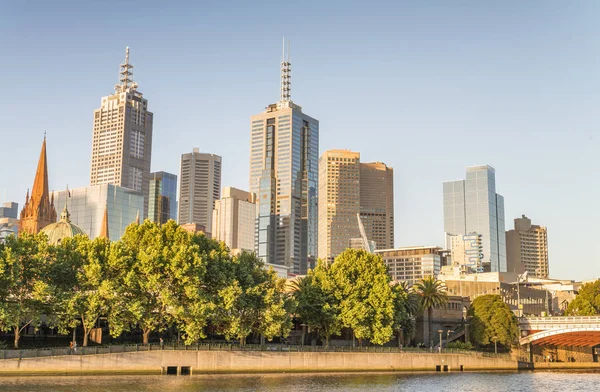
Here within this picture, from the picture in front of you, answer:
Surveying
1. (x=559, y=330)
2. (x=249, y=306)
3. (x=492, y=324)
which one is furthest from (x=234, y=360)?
(x=559, y=330)

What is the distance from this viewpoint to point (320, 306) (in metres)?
127

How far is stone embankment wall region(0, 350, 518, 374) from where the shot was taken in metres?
97.7

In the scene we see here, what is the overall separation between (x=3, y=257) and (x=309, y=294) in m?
49.8

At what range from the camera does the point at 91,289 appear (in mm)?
106688

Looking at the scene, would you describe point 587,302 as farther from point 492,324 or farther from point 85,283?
point 85,283

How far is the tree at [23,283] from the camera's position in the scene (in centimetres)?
9781

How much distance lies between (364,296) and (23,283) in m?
54.5

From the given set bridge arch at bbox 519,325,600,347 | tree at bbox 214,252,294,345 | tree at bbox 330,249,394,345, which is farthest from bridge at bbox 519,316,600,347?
tree at bbox 214,252,294,345

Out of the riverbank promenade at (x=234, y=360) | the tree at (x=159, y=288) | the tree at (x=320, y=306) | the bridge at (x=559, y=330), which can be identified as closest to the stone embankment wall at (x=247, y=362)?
the riverbank promenade at (x=234, y=360)

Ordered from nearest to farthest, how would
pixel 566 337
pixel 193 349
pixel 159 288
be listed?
pixel 159 288 < pixel 193 349 < pixel 566 337

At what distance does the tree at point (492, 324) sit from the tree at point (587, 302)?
30.1 m

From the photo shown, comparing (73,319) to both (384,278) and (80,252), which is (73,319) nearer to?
(80,252)

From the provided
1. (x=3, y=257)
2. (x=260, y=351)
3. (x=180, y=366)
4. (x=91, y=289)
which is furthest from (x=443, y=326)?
(x=3, y=257)

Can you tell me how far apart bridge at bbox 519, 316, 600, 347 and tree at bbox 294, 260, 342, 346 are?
4353 centimetres
